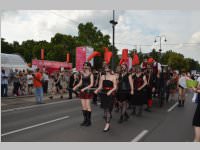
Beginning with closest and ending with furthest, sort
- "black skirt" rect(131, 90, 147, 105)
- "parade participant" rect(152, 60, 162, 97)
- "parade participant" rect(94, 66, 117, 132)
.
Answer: "parade participant" rect(94, 66, 117, 132)
"black skirt" rect(131, 90, 147, 105)
"parade participant" rect(152, 60, 162, 97)

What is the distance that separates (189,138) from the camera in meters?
7.39

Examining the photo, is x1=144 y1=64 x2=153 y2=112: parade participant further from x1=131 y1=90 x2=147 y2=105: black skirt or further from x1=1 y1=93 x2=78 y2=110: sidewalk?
x1=1 y1=93 x2=78 y2=110: sidewalk

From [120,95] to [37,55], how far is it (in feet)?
224

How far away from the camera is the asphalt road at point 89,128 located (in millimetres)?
7238

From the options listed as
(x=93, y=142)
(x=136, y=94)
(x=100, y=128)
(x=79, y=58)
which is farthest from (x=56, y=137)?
(x=79, y=58)

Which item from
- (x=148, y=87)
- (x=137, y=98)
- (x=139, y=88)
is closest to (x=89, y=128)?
(x=137, y=98)

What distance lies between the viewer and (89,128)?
28.2ft

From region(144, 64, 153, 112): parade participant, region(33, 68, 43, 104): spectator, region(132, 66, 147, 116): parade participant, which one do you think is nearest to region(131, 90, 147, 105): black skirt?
region(132, 66, 147, 116): parade participant

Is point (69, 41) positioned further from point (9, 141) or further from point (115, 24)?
point (9, 141)

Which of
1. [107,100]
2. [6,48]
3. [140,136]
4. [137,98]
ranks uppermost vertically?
[6,48]

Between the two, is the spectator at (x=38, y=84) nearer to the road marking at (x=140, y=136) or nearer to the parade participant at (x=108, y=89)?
the parade participant at (x=108, y=89)

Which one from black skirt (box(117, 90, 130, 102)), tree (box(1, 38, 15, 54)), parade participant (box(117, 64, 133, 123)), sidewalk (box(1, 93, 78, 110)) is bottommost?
sidewalk (box(1, 93, 78, 110))

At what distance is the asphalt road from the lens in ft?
23.7

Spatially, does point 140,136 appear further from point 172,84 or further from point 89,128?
point 172,84
